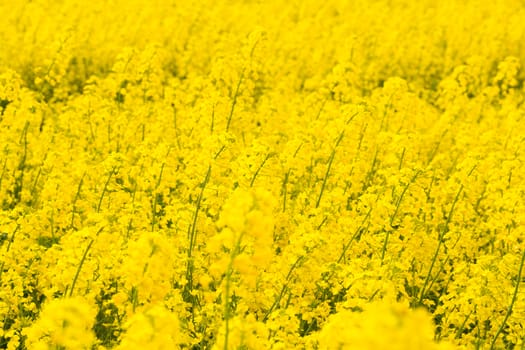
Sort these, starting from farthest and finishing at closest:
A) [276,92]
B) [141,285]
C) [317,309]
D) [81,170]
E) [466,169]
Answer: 1. [276,92]
2. [81,170]
3. [466,169]
4. [317,309]
5. [141,285]

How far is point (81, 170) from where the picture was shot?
599 centimetres

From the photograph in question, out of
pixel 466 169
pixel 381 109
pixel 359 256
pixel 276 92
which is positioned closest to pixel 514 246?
pixel 466 169

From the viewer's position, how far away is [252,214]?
3021 mm

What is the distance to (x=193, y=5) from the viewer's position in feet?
43.1

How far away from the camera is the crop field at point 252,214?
11.4ft

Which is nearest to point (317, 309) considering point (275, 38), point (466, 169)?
point (466, 169)

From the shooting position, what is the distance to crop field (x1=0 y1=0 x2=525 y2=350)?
11.4 ft

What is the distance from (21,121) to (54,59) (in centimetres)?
145

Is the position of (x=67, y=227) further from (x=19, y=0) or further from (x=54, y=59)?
(x=19, y=0)

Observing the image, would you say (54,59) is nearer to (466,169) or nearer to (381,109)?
(381,109)

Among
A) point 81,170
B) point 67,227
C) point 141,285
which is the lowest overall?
point 67,227

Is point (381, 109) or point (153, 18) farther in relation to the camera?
point (153, 18)

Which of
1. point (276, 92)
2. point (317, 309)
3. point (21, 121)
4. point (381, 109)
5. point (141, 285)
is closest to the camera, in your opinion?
point (141, 285)

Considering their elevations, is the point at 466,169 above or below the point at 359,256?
above
